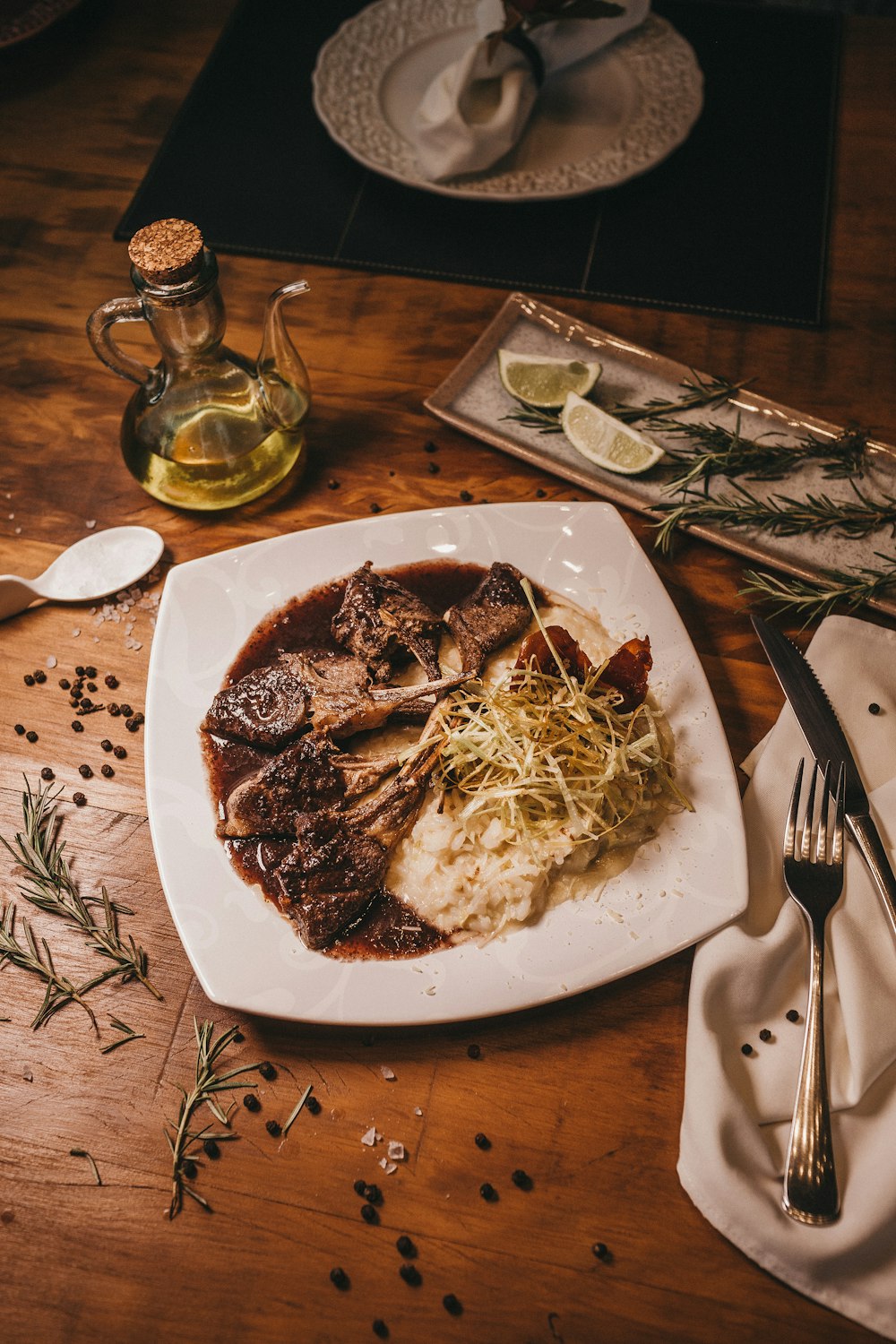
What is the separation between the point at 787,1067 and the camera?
2.38m

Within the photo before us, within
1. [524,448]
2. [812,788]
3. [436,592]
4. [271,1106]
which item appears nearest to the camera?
[271,1106]

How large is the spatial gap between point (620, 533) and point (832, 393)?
1112mm

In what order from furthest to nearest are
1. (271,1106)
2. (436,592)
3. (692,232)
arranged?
1. (692,232)
2. (436,592)
3. (271,1106)

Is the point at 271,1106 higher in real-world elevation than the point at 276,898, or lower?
lower

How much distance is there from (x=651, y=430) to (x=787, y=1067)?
1981mm

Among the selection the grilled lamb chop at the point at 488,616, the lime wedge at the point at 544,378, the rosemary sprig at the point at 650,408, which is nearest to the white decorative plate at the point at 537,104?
the lime wedge at the point at 544,378

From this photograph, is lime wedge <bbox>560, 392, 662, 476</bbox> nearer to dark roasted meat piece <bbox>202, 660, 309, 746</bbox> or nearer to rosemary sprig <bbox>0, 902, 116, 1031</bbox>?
dark roasted meat piece <bbox>202, 660, 309, 746</bbox>

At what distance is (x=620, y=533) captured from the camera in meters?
2.96

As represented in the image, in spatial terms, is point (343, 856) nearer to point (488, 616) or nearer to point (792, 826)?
point (488, 616)

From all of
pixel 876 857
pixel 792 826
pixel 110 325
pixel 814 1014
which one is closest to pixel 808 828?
pixel 792 826

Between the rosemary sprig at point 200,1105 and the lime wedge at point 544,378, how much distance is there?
2.15 m

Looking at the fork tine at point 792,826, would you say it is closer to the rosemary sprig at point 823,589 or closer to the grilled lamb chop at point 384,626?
the rosemary sprig at point 823,589

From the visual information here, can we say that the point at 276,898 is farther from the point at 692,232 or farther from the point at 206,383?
the point at 692,232

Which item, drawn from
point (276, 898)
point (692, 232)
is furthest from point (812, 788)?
point (692, 232)
